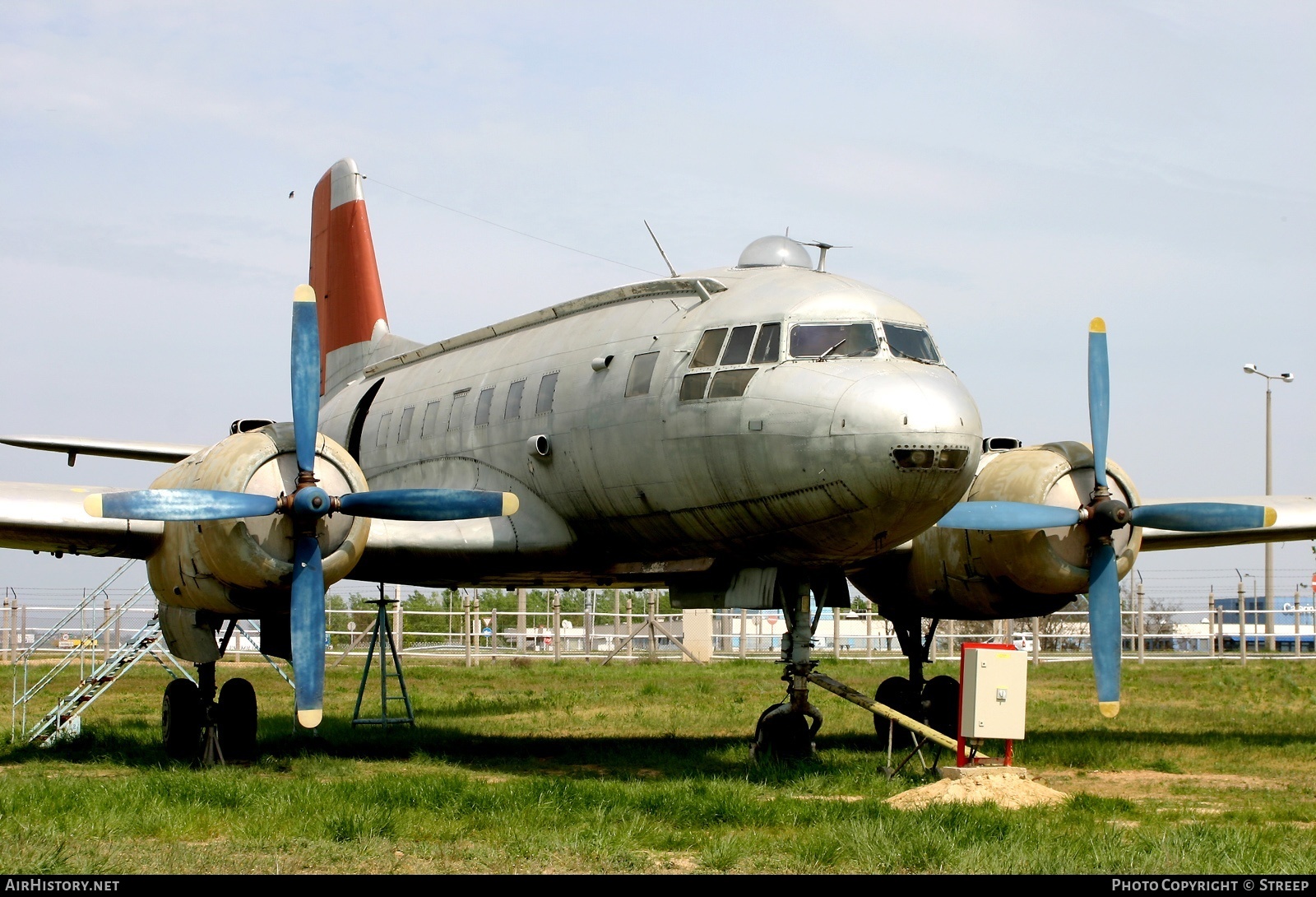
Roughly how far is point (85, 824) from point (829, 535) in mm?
6690

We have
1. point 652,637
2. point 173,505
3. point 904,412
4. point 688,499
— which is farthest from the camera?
point 652,637

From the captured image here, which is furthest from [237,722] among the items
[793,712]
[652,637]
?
[652,637]

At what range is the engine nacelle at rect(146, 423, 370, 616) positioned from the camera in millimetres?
13398

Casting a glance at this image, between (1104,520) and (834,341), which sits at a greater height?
(834,341)

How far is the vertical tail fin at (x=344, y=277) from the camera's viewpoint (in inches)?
912

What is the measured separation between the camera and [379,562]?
15.5 m

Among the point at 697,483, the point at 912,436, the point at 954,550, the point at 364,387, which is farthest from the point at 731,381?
the point at 364,387

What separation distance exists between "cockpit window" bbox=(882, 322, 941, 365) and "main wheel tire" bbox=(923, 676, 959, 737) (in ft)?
17.1

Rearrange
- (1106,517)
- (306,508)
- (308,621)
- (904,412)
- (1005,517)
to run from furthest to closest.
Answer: (1106,517) → (1005,517) → (308,621) → (306,508) → (904,412)

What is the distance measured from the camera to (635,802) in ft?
36.3

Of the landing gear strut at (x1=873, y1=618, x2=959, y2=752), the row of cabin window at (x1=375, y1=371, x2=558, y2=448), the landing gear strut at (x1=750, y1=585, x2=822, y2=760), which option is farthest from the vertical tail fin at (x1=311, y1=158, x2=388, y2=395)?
the landing gear strut at (x1=750, y1=585, x2=822, y2=760)

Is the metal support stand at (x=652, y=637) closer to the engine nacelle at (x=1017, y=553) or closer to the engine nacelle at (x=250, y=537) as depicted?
the engine nacelle at (x=1017, y=553)

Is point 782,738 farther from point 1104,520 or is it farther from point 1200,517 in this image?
point 1200,517

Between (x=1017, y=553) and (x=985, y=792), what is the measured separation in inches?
173
